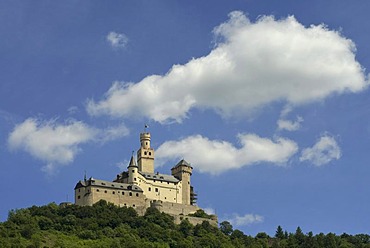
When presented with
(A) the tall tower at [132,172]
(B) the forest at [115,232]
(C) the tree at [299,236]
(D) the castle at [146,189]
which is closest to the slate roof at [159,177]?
(D) the castle at [146,189]

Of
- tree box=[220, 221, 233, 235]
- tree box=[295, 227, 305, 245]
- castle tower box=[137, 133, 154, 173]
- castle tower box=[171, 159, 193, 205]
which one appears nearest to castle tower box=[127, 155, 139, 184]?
castle tower box=[137, 133, 154, 173]

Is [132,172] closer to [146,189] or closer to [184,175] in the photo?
[146,189]

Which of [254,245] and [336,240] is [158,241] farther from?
[336,240]

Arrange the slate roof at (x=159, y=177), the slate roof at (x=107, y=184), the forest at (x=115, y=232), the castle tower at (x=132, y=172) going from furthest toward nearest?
the slate roof at (x=159, y=177)
the castle tower at (x=132, y=172)
the slate roof at (x=107, y=184)
the forest at (x=115, y=232)

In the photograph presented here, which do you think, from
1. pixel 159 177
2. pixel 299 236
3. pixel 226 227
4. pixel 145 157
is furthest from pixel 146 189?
pixel 299 236

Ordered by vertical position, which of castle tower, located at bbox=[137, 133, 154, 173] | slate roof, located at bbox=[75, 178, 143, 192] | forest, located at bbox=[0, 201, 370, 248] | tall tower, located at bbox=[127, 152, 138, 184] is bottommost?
forest, located at bbox=[0, 201, 370, 248]

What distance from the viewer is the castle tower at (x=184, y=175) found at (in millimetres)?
139950

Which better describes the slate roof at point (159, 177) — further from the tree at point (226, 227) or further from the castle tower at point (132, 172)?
the tree at point (226, 227)

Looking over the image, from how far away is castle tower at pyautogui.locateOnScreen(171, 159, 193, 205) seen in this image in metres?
140

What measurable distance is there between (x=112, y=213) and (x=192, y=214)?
15462mm

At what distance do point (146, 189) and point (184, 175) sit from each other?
8463mm

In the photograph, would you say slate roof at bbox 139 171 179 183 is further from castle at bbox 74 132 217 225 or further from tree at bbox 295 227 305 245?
tree at bbox 295 227 305 245

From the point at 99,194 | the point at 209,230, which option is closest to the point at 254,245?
the point at 209,230

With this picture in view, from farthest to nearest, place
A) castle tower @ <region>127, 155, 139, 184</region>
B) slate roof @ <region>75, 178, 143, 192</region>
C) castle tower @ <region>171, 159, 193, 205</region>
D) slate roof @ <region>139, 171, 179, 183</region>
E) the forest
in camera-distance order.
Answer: castle tower @ <region>171, 159, 193, 205</region> → slate roof @ <region>139, 171, 179, 183</region> → castle tower @ <region>127, 155, 139, 184</region> → slate roof @ <region>75, 178, 143, 192</region> → the forest
